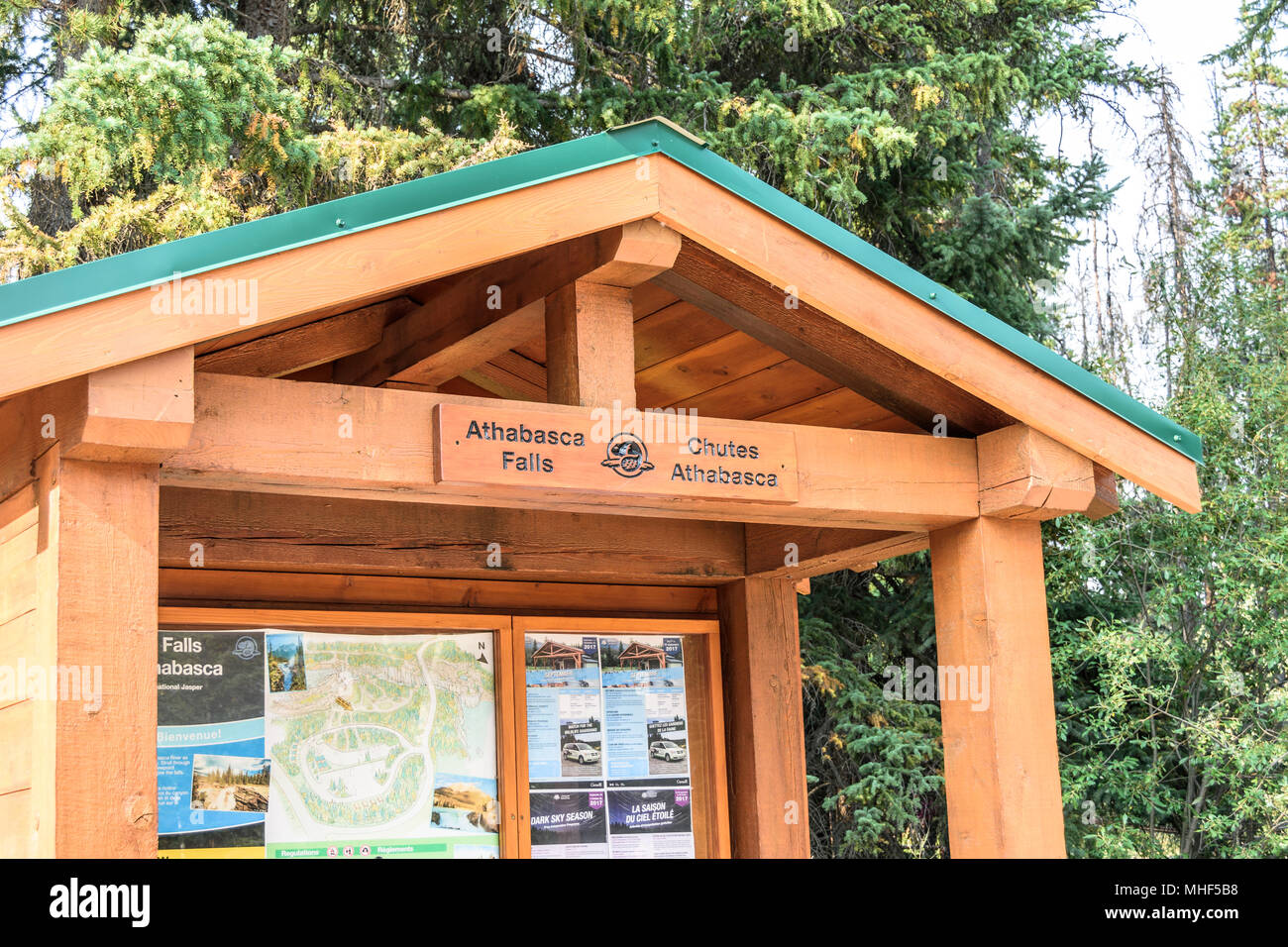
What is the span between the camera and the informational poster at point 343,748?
4855 millimetres

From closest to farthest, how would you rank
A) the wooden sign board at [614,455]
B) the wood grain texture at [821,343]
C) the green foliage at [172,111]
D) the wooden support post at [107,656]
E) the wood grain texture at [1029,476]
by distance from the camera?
the wooden support post at [107,656]
the wooden sign board at [614,455]
the wood grain texture at [821,343]
the wood grain texture at [1029,476]
the green foliage at [172,111]

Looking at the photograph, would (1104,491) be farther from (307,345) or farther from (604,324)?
(307,345)

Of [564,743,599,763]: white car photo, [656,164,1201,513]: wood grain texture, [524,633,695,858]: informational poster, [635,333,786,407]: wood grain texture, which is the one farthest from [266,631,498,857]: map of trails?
[656,164,1201,513]: wood grain texture

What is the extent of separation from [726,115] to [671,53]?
0.90 m

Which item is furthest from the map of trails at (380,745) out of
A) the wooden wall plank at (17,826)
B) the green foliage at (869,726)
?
the green foliage at (869,726)

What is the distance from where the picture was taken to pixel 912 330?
437cm

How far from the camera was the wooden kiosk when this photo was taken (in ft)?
10.6

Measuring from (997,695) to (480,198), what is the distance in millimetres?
2380

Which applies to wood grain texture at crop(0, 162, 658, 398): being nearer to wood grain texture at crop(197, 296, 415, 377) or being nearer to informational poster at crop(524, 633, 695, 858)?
wood grain texture at crop(197, 296, 415, 377)

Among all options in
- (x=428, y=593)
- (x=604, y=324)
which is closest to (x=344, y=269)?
(x=604, y=324)

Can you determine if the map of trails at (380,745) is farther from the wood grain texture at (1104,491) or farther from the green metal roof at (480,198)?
the wood grain texture at (1104,491)

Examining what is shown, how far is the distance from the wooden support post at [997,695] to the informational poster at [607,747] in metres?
1.49

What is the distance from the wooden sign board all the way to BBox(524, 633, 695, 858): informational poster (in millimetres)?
1771
